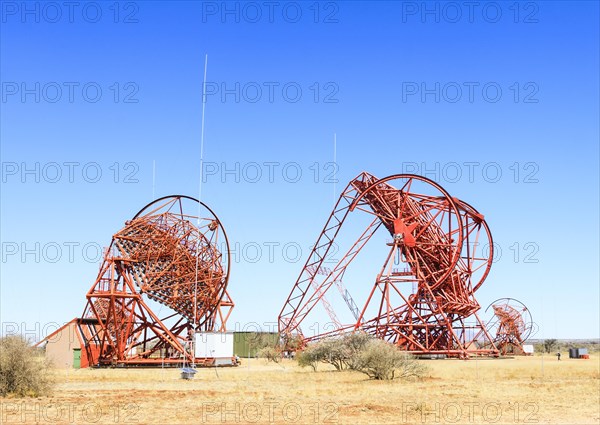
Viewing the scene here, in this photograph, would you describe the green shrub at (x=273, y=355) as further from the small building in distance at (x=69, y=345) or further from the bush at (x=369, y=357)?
the bush at (x=369, y=357)

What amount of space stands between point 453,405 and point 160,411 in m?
10.6

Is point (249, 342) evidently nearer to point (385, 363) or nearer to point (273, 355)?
point (273, 355)

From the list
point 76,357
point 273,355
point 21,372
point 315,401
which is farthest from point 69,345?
point 315,401

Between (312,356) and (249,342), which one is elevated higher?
(312,356)

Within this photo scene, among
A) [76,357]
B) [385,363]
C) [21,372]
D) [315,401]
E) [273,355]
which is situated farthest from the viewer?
[273,355]

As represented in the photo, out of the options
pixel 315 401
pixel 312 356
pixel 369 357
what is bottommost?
A: pixel 315 401

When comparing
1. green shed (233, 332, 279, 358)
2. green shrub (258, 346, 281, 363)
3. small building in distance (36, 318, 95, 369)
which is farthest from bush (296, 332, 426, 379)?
green shed (233, 332, 279, 358)

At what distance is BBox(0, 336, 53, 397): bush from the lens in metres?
27.2

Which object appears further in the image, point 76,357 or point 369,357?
point 76,357

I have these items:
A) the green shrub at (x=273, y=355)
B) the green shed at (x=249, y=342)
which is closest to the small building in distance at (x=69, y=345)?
the green shrub at (x=273, y=355)

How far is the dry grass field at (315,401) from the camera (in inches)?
843

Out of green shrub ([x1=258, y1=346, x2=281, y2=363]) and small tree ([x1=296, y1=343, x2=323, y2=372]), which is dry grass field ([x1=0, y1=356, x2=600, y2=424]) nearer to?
small tree ([x1=296, y1=343, x2=323, y2=372])

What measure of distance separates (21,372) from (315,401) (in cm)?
1200

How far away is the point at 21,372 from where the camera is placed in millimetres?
27375
